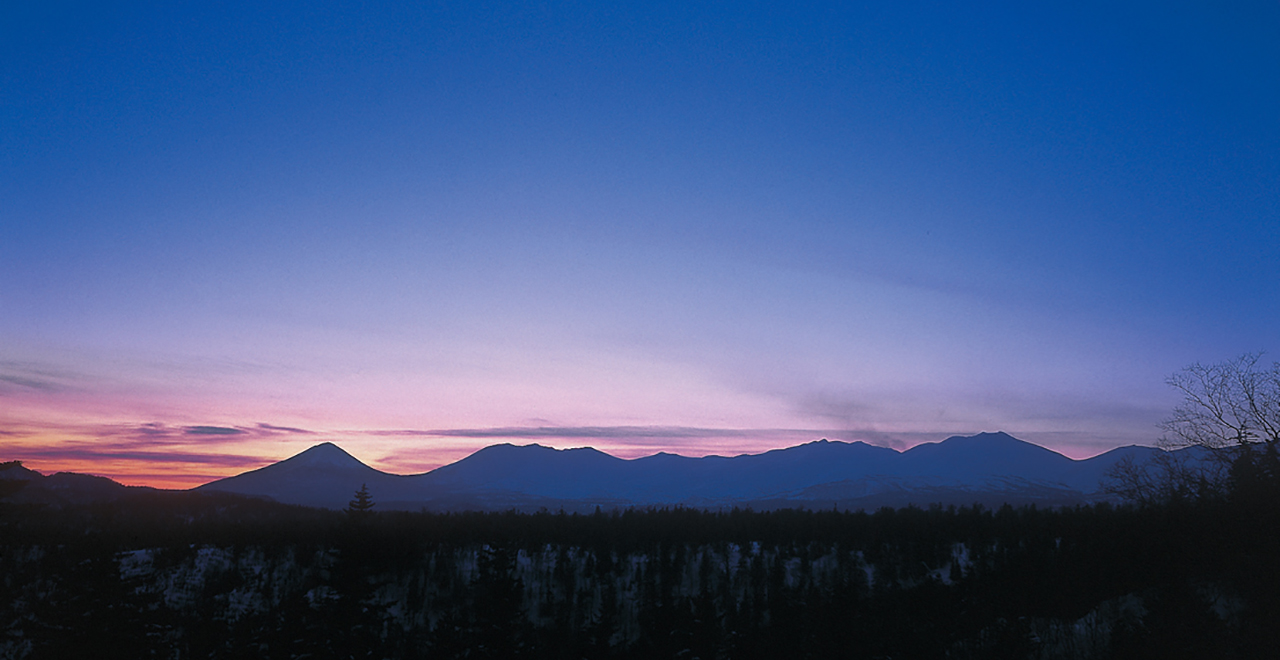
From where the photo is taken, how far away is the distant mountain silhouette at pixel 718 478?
12769cm

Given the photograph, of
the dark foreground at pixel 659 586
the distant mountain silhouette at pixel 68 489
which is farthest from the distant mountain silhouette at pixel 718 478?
the dark foreground at pixel 659 586

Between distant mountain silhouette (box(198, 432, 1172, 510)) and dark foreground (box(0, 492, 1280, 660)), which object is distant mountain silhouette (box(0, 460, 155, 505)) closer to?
dark foreground (box(0, 492, 1280, 660))

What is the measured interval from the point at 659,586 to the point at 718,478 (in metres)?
158

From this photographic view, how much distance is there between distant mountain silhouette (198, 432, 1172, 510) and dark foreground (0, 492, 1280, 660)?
3226 inches

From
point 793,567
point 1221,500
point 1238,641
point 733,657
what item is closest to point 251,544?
point 733,657

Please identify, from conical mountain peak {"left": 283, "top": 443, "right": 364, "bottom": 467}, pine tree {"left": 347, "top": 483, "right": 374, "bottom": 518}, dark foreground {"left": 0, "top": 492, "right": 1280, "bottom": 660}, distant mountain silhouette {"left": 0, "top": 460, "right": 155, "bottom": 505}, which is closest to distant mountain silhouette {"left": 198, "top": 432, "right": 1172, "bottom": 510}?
conical mountain peak {"left": 283, "top": 443, "right": 364, "bottom": 467}

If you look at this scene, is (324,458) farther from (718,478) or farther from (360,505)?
(360,505)

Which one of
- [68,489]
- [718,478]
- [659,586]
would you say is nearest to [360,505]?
[659,586]

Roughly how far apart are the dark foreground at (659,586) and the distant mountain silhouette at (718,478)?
269 ft

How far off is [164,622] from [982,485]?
457 ft

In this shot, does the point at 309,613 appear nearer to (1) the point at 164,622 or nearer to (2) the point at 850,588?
(1) the point at 164,622

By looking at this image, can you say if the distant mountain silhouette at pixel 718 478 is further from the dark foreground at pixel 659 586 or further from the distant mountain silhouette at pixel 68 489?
the dark foreground at pixel 659 586

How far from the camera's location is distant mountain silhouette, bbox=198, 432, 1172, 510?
5027 inches

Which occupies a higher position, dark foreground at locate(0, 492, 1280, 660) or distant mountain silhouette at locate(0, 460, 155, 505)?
distant mountain silhouette at locate(0, 460, 155, 505)
